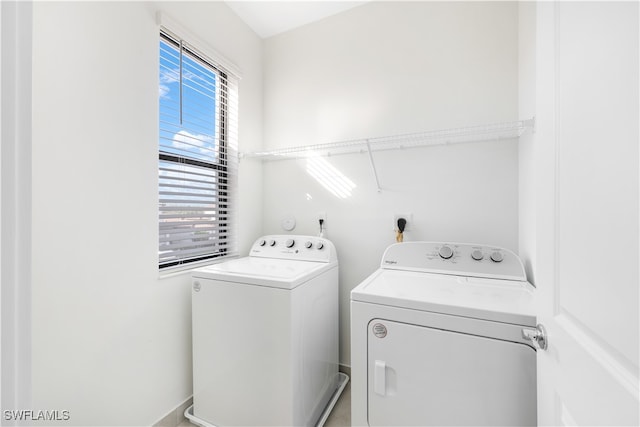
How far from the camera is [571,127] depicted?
2.03ft

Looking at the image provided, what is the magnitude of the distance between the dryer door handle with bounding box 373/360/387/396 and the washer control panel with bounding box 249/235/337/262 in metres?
0.79

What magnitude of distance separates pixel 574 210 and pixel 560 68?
35 centimetres

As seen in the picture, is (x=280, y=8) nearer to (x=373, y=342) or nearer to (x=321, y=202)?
(x=321, y=202)

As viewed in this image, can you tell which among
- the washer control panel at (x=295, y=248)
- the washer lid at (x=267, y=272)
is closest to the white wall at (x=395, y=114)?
the washer control panel at (x=295, y=248)

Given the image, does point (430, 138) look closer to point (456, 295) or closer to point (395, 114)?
point (395, 114)

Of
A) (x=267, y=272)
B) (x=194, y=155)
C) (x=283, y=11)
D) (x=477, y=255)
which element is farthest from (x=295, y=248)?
Result: (x=283, y=11)

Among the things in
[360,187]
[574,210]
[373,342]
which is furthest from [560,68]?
[360,187]

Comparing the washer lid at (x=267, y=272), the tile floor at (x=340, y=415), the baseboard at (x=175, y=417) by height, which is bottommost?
the tile floor at (x=340, y=415)

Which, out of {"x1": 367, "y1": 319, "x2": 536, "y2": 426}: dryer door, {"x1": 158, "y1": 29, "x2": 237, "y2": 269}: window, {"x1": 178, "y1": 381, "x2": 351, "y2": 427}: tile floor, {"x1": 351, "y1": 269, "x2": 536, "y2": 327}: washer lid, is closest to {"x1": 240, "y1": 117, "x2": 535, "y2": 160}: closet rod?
{"x1": 158, "y1": 29, "x2": 237, "y2": 269}: window

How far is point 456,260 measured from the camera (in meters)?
1.54

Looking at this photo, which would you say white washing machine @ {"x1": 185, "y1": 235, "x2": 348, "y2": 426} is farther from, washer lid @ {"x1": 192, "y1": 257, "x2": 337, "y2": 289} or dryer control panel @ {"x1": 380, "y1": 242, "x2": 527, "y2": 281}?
dryer control panel @ {"x1": 380, "y1": 242, "x2": 527, "y2": 281}

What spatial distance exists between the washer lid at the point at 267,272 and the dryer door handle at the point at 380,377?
1.71 ft

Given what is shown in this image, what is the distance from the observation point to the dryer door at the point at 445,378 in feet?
3.15

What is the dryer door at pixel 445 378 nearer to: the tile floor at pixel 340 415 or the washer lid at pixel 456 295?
the washer lid at pixel 456 295
